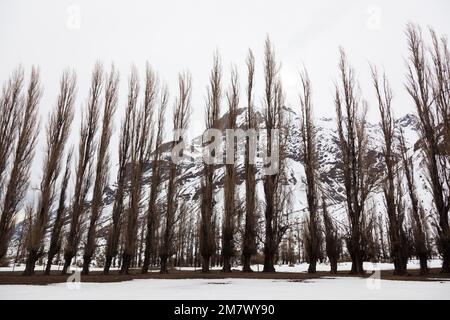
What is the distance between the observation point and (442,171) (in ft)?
50.1

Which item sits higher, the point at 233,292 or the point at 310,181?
the point at 310,181

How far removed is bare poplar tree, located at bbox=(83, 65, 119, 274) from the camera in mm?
16500

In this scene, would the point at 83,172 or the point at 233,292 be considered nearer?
the point at 233,292

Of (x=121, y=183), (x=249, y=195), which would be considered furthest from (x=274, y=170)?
(x=121, y=183)

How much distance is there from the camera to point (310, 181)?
18031mm

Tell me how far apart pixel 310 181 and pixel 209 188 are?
234 inches

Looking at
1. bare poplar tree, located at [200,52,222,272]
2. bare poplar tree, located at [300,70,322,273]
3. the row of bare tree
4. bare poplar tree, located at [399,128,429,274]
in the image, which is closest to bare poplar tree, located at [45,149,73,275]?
the row of bare tree

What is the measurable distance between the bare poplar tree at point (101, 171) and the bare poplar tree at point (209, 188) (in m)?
5.73

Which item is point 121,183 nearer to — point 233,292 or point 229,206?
point 229,206

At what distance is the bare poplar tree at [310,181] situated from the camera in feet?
56.0
